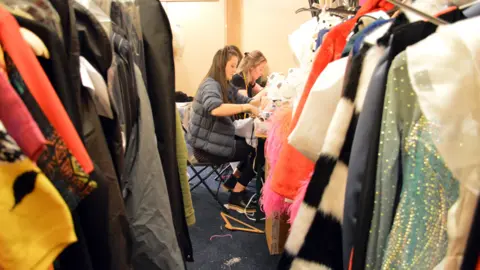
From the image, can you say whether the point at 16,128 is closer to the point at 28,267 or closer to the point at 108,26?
the point at 28,267

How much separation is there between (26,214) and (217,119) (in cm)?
175

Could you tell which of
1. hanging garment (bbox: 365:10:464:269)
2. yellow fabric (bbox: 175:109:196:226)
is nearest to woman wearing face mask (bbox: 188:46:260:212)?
yellow fabric (bbox: 175:109:196:226)

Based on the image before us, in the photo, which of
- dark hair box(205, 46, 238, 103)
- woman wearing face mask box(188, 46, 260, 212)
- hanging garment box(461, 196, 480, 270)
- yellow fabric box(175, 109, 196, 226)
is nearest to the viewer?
hanging garment box(461, 196, 480, 270)

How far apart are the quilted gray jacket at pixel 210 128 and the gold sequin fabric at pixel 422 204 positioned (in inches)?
67.7

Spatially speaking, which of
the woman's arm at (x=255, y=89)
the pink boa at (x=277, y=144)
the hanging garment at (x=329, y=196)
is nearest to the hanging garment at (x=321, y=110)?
the hanging garment at (x=329, y=196)

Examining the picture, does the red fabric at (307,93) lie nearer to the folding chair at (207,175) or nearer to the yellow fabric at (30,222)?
the yellow fabric at (30,222)

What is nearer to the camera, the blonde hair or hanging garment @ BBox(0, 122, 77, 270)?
hanging garment @ BBox(0, 122, 77, 270)

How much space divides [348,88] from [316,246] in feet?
1.00

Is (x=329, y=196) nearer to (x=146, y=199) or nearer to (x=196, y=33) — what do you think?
(x=146, y=199)

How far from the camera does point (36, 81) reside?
0.48m

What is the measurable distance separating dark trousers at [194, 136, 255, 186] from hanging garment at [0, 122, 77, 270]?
69.3 inches

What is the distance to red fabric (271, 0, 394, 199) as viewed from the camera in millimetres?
790

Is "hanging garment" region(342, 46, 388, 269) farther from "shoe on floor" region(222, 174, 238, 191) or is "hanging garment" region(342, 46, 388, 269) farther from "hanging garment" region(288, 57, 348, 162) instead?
"shoe on floor" region(222, 174, 238, 191)

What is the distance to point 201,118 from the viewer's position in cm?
218
